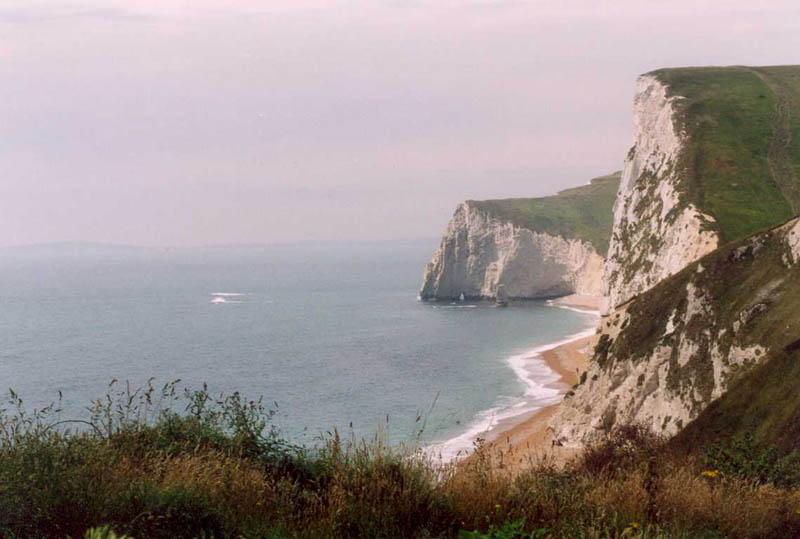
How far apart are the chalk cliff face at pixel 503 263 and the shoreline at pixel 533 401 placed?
44.0 metres

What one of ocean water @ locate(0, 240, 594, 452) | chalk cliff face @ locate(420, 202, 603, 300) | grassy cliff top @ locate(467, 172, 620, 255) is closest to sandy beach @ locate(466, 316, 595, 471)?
ocean water @ locate(0, 240, 594, 452)

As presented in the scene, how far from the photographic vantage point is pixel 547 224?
153125mm

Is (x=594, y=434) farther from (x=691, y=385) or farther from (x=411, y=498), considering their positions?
(x=411, y=498)

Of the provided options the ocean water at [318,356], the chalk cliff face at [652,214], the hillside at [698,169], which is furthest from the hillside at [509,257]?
the chalk cliff face at [652,214]

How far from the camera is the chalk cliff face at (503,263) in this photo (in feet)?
480

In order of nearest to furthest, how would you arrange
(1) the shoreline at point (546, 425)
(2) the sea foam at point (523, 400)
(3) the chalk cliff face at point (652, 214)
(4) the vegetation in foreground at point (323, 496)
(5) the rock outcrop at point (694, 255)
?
1. (4) the vegetation in foreground at point (323, 496)
2. (1) the shoreline at point (546, 425)
3. (5) the rock outcrop at point (694, 255)
4. (2) the sea foam at point (523, 400)
5. (3) the chalk cliff face at point (652, 214)

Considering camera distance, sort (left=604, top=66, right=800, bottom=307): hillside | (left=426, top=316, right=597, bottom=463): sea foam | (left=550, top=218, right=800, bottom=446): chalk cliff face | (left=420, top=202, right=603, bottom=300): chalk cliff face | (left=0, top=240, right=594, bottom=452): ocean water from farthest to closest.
→ (left=420, top=202, right=603, bottom=300): chalk cliff face, (left=0, top=240, right=594, bottom=452): ocean water, (left=604, top=66, right=800, bottom=307): hillside, (left=426, top=316, right=597, bottom=463): sea foam, (left=550, top=218, right=800, bottom=446): chalk cliff face

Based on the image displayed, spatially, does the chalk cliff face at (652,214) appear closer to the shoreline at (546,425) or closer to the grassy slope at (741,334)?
the shoreline at (546,425)

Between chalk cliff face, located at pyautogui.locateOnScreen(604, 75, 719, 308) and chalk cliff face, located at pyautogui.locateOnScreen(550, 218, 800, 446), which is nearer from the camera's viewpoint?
chalk cliff face, located at pyautogui.locateOnScreen(550, 218, 800, 446)

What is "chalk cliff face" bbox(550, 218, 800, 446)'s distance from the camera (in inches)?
1283

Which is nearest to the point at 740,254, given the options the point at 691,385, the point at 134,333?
the point at 691,385

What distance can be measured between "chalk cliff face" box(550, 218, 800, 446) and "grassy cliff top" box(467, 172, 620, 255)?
103713 mm

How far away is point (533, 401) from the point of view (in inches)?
2270

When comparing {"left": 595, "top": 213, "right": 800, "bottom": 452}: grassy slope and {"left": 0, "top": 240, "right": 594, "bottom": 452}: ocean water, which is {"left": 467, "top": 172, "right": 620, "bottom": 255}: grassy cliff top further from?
{"left": 595, "top": 213, "right": 800, "bottom": 452}: grassy slope
